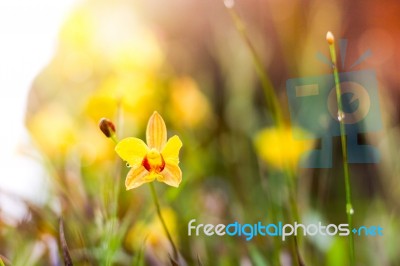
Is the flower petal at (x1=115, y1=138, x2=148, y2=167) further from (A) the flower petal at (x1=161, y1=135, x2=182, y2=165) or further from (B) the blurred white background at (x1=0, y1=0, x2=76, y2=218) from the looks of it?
(B) the blurred white background at (x1=0, y1=0, x2=76, y2=218)

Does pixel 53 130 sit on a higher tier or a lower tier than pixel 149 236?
higher

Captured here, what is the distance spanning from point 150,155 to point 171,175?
0.14 ft

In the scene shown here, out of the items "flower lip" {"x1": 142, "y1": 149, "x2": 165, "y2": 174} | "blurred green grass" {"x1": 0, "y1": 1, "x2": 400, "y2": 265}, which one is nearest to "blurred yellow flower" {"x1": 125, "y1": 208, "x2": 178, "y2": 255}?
"blurred green grass" {"x1": 0, "y1": 1, "x2": 400, "y2": 265}

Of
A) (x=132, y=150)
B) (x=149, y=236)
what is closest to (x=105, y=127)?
(x=132, y=150)

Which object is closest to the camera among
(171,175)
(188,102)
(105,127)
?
(105,127)

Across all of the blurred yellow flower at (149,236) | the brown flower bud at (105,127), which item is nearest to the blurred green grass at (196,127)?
the blurred yellow flower at (149,236)

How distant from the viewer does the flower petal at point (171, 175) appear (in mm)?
604

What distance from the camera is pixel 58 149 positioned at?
742 millimetres

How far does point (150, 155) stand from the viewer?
23.1 inches

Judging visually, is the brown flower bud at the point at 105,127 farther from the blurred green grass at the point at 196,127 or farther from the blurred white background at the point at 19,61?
the blurred white background at the point at 19,61

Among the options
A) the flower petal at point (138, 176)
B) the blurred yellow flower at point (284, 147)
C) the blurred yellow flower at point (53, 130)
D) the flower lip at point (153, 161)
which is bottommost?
the flower petal at point (138, 176)

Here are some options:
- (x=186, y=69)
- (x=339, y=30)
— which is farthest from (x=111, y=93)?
(x=339, y=30)

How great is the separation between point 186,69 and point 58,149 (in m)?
0.22

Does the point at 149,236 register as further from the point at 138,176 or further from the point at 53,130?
the point at 53,130
